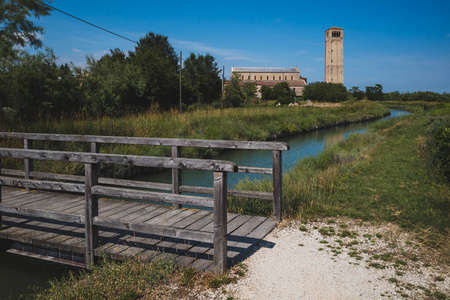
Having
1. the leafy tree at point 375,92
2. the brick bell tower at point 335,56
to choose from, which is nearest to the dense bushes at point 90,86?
the leafy tree at point 375,92

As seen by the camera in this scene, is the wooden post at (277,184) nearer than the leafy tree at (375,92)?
Yes

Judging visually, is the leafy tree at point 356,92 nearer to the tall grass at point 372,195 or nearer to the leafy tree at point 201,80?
the leafy tree at point 201,80

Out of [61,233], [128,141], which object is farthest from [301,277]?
[128,141]

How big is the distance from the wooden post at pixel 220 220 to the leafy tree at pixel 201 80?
115 feet

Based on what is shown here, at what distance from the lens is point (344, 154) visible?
498 inches

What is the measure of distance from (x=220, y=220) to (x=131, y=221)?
1273 millimetres

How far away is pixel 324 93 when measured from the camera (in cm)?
7825

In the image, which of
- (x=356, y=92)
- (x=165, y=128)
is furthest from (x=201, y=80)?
(x=356, y=92)

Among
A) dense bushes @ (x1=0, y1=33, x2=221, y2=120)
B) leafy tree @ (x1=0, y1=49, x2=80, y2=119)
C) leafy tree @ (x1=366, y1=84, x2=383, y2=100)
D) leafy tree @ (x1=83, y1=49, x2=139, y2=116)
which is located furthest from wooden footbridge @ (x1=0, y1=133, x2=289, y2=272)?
leafy tree @ (x1=366, y1=84, x2=383, y2=100)

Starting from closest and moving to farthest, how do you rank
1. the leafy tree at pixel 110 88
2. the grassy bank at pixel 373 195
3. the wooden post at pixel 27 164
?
the grassy bank at pixel 373 195 < the wooden post at pixel 27 164 < the leafy tree at pixel 110 88

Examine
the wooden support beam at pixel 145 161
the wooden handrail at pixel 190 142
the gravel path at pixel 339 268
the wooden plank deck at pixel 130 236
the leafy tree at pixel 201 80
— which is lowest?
the gravel path at pixel 339 268

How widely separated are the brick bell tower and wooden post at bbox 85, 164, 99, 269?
117 m

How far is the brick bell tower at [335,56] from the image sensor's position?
114m

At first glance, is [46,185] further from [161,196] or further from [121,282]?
[121,282]
